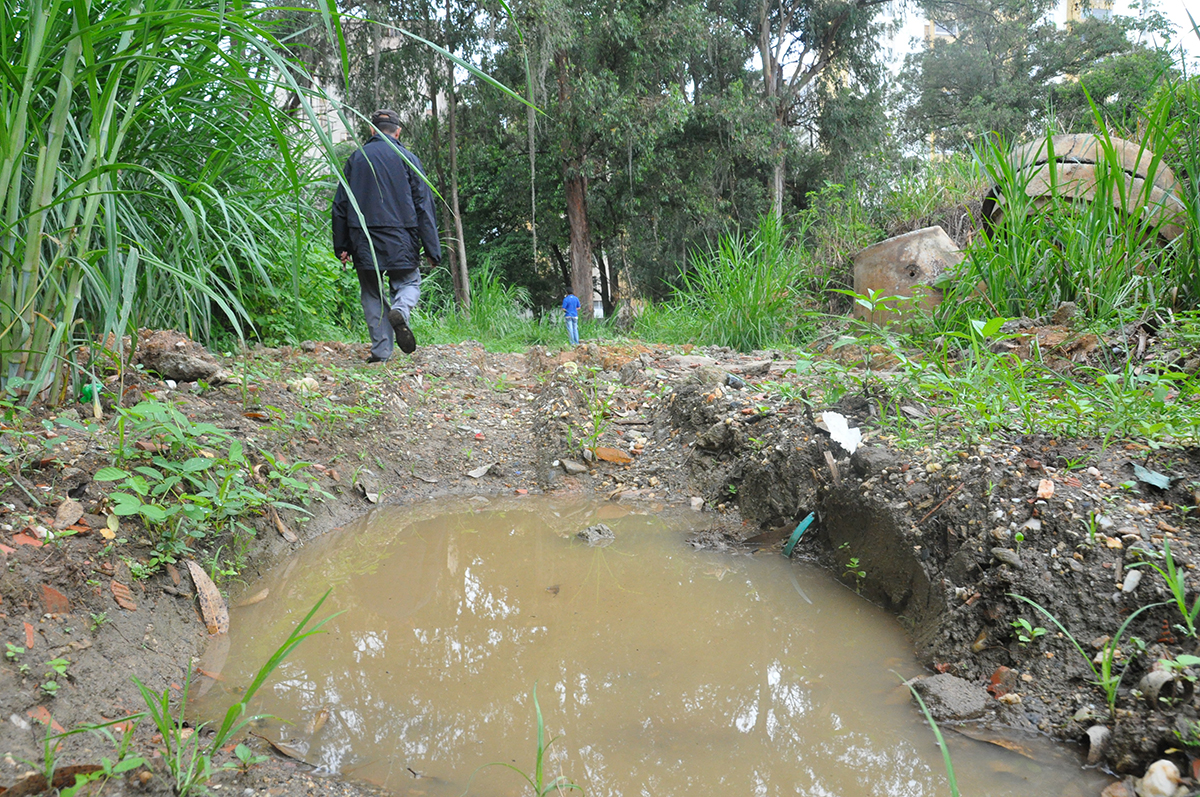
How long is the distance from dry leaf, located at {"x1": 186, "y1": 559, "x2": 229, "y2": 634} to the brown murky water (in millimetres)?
58

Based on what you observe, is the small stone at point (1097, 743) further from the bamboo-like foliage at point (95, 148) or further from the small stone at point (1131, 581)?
the bamboo-like foliage at point (95, 148)

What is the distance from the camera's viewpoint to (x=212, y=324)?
4117 millimetres

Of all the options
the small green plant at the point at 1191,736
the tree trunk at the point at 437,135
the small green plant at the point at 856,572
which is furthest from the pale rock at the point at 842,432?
the tree trunk at the point at 437,135

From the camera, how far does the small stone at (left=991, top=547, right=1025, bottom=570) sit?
5.48ft

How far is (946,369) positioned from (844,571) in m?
0.88

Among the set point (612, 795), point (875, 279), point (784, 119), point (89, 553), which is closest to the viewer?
point (612, 795)

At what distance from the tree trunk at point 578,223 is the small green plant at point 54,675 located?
10.6m

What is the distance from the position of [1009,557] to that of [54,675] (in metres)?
2.06

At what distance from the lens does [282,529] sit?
235cm

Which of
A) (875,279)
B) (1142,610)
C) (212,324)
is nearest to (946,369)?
(1142,610)

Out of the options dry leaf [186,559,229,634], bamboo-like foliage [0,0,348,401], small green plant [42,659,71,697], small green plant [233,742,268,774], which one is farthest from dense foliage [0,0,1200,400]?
small green plant [233,742,268,774]

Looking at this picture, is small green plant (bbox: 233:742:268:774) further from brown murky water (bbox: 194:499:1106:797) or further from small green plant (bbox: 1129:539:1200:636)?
small green plant (bbox: 1129:539:1200:636)

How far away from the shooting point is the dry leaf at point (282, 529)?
233 cm

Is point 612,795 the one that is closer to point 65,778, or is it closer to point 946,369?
point 65,778
